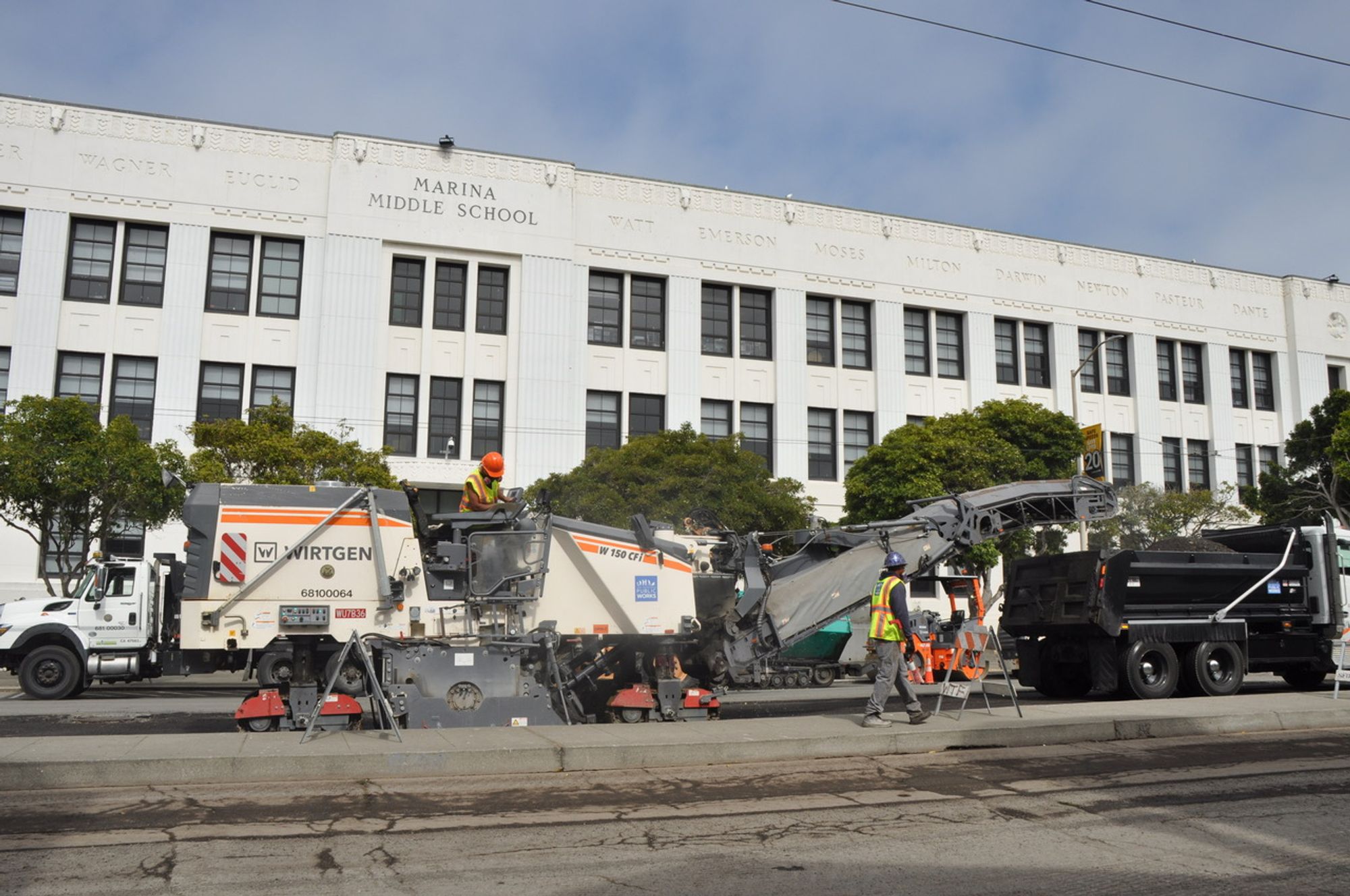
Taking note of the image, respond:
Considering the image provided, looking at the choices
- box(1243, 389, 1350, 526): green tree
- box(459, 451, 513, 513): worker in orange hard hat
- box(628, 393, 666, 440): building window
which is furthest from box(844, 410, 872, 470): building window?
box(459, 451, 513, 513): worker in orange hard hat

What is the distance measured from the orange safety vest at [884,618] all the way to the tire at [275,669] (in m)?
6.07

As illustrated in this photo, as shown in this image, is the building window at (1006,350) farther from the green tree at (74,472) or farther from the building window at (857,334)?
the green tree at (74,472)

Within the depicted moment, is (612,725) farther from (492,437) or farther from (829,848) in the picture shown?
(492,437)

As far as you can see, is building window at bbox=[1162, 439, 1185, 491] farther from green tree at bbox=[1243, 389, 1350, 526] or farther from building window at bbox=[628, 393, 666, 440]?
building window at bbox=[628, 393, 666, 440]

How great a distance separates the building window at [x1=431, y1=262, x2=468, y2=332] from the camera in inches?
1307

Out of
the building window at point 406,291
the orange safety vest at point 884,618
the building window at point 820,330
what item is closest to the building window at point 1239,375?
the building window at point 820,330

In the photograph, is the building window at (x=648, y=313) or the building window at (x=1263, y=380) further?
the building window at (x=1263, y=380)

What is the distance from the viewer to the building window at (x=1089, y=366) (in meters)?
41.5

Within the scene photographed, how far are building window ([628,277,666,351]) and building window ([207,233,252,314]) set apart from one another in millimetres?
11602

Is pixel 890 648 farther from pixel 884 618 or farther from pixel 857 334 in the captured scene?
pixel 857 334

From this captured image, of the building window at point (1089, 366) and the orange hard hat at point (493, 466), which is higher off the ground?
the building window at point (1089, 366)

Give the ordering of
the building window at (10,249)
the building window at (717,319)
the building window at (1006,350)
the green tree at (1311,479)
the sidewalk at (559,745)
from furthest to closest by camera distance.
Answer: the building window at (1006,350)
the building window at (717,319)
the green tree at (1311,479)
the building window at (10,249)
the sidewalk at (559,745)

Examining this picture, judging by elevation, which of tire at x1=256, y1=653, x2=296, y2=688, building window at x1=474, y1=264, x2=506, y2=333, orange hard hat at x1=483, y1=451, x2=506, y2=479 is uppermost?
building window at x1=474, y1=264, x2=506, y2=333

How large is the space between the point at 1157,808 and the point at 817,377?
3010 cm
